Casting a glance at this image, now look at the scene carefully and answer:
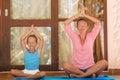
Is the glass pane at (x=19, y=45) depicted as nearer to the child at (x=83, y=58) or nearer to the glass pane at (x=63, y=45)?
the glass pane at (x=63, y=45)

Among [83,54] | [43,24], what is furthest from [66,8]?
[83,54]

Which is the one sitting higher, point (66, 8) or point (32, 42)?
point (66, 8)

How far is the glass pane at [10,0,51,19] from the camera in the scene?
21.0 ft

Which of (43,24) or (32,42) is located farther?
(43,24)

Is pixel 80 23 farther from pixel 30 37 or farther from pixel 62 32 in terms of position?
pixel 62 32

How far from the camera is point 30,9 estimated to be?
643 cm

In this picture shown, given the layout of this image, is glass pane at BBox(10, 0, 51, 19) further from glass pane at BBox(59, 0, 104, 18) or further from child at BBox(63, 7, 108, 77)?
child at BBox(63, 7, 108, 77)

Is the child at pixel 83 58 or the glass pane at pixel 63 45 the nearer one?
the child at pixel 83 58

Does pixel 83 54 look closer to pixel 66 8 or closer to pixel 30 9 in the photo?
pixel 66 8

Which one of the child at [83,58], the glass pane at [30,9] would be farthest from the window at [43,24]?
the child at [83,58]

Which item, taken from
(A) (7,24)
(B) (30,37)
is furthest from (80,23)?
(A) (7,24)

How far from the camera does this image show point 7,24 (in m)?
6.35

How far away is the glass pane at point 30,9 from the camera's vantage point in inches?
252

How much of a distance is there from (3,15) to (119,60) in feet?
7.72
